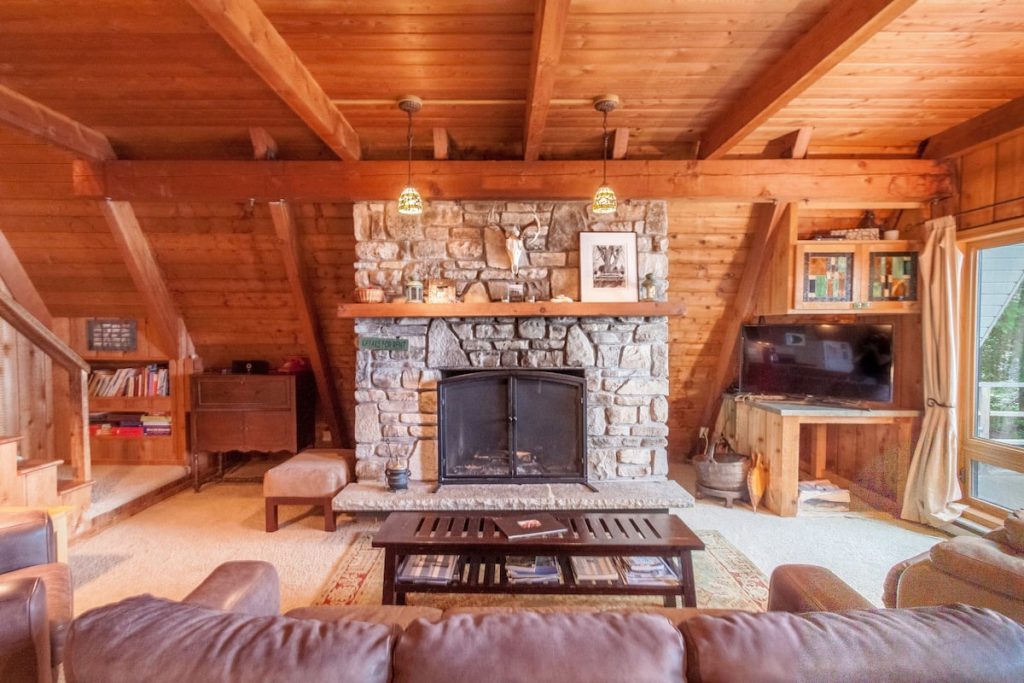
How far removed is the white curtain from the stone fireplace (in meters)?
1.77

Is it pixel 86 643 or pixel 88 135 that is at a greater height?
pixel 88 135

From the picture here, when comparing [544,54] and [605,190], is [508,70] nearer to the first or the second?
Result: [544,54]

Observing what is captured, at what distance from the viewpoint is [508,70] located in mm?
2471

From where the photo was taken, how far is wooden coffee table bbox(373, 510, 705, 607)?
2061mm

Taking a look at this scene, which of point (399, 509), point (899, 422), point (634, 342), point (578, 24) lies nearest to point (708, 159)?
point (634, 342)

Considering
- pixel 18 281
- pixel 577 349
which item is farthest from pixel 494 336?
pixel 18 281

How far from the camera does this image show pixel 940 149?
3.24 m

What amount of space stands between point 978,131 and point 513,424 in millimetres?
3530

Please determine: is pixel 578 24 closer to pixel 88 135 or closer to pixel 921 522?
pixel 88 135

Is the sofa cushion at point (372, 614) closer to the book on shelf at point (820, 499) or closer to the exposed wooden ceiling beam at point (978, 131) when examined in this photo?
the book on shelf at point (820, 499)

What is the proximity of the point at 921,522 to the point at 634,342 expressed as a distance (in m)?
2.33

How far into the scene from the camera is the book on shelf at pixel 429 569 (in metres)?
2.14

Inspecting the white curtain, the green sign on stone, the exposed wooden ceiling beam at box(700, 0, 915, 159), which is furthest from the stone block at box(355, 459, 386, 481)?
the white curtain

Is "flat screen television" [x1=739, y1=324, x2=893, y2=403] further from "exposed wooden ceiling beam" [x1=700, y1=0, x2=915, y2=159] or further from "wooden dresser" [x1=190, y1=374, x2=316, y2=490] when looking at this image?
"wooden dresser" [x1=190, y1=374, x2=316, y2=490]
